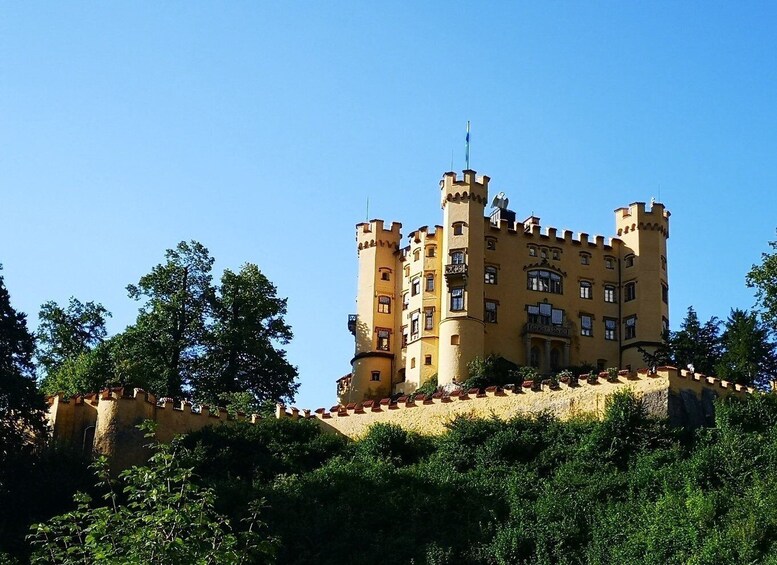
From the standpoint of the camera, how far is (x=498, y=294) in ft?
226

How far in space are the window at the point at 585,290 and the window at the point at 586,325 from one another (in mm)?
1061

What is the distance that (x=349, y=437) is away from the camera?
51.2m

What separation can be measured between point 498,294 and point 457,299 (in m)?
3.17

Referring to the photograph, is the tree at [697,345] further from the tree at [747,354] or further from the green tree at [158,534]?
the green tree at [158,534]

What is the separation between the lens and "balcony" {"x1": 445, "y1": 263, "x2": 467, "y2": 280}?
66.6 m

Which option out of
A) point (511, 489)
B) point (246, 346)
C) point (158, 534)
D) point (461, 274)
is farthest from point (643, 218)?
point (158, 534)

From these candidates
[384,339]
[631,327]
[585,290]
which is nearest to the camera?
[631,327]

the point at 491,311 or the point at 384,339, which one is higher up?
the point at 491,311

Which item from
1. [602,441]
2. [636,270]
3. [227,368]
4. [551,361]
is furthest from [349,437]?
[636,270]

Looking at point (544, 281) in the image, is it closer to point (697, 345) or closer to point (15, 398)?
point (697, 345)

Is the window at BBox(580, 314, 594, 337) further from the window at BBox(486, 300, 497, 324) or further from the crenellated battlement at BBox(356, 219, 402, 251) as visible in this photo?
the crenellated battlement at BBox(356, 219, 402, 251)

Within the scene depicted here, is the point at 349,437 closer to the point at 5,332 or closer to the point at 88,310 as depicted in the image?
the point at 5,332

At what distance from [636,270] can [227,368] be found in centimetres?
2216

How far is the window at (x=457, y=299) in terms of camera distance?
218ft
